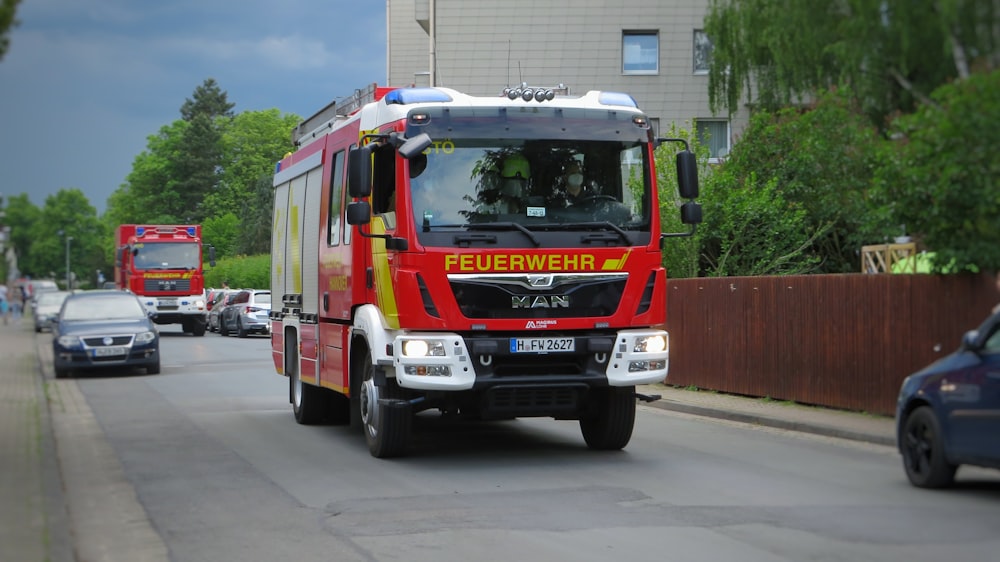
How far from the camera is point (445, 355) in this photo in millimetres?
10719

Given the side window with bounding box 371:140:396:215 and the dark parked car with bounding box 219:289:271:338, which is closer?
the side window with bounding box 371:140:396:215

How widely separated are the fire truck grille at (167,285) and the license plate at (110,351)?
2034cm

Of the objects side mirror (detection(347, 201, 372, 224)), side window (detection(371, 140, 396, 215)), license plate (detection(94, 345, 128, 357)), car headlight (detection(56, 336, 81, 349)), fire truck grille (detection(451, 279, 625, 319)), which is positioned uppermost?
side window (detection(371, 140, 396, 215))

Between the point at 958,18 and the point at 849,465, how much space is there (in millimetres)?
4156

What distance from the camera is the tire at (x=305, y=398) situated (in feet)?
50.2

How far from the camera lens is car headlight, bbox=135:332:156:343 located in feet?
80.8

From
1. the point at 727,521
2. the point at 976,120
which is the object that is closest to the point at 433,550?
the point at 727,521

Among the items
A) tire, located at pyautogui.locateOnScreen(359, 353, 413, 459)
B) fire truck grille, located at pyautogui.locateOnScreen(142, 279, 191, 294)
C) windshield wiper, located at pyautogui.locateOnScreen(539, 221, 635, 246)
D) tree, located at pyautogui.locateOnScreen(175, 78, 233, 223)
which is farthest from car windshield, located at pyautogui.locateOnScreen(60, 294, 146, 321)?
tree, located at pyautogui.locateOnScreen(175, 78, 233, 223)

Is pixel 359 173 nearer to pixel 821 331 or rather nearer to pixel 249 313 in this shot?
pixel 821 331

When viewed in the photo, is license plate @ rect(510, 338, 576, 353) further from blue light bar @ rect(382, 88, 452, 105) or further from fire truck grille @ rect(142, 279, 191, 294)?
fire truck grille @ rect(142, 279, 191, 294)

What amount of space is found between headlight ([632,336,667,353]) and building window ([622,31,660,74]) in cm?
3609

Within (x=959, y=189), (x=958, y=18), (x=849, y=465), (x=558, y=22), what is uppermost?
(x=558, y=22)

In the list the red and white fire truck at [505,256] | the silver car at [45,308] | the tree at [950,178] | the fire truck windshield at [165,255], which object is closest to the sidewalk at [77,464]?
the tree at [950,178]

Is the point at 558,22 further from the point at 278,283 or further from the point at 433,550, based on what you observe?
the point at 433,550
